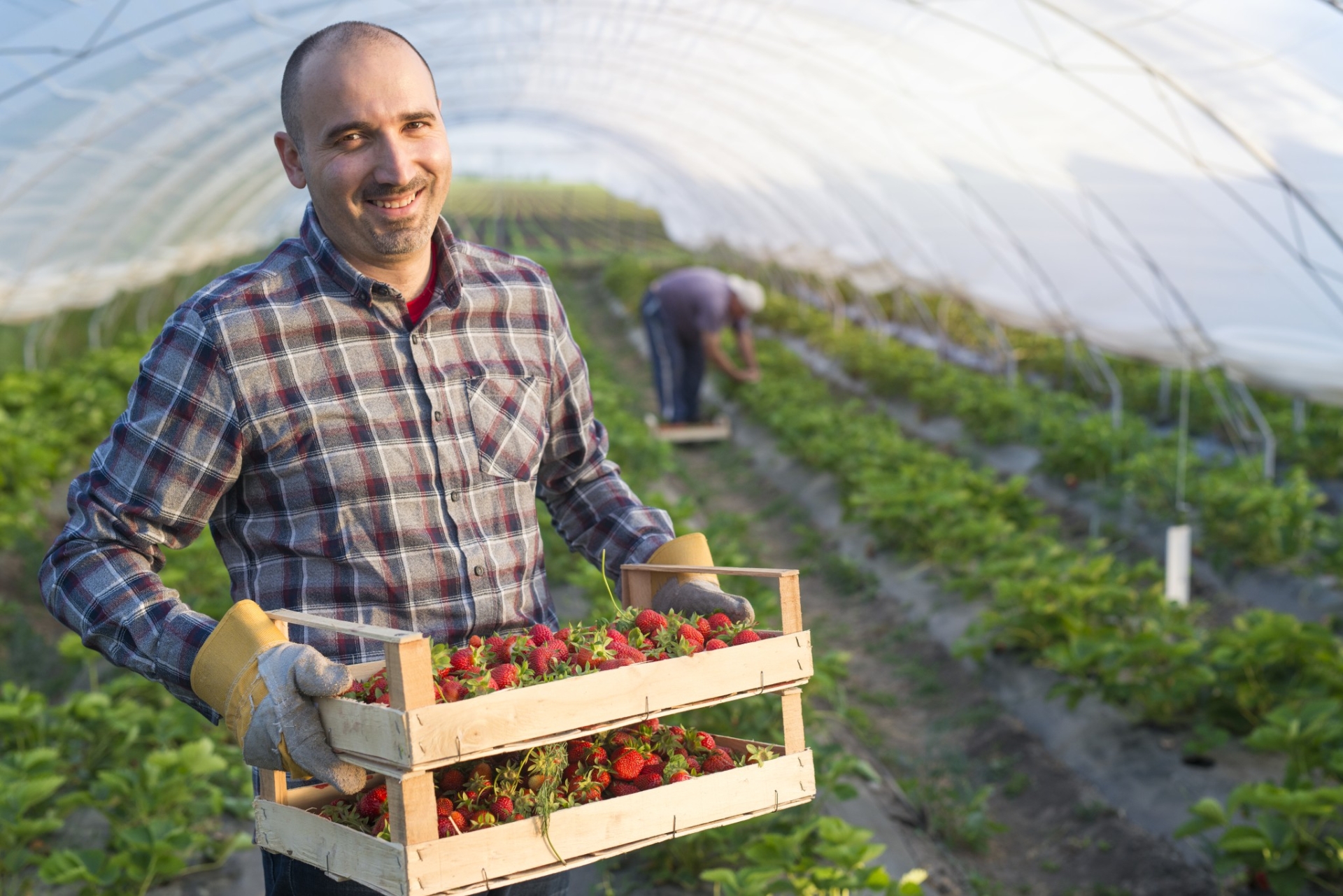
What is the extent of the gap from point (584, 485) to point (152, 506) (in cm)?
70

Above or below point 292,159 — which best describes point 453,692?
below

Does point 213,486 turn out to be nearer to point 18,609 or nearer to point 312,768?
point 312,768

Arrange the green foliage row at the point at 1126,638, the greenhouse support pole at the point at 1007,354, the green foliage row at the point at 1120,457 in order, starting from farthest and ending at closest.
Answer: the greenhouse support pole at the point at 1007,354 → the green foliage row at the point at 1120,457 → the green foliage row at the point at 1126,638

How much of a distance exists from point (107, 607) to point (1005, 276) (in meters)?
10.1

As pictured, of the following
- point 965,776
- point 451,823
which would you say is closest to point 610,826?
point 451,823

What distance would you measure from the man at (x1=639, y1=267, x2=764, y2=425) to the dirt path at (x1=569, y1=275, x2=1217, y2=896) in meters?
3.44

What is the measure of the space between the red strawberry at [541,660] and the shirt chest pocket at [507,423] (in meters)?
0.34

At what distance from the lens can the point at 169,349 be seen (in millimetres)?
1631

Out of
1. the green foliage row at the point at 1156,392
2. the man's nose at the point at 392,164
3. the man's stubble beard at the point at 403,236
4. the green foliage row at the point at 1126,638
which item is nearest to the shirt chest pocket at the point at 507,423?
the man's stubble beard at the point at 403,236

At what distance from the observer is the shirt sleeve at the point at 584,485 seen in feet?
6.52

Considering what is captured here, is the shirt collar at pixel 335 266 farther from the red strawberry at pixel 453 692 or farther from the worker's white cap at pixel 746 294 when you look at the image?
the worker's white cap at pixel 746 294

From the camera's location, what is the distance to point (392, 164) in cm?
162

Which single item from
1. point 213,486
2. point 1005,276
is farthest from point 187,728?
point 1005,276

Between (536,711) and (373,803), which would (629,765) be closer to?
(536,711)
